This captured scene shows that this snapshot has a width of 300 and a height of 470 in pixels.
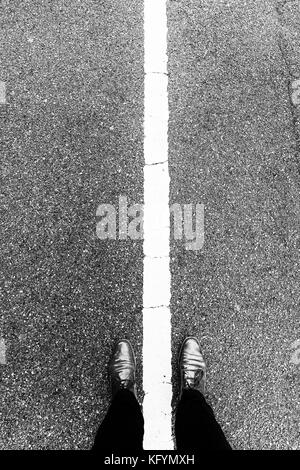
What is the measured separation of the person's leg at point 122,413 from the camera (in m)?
1.96

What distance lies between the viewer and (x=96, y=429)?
7.09ft

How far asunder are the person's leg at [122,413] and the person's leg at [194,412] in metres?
0.21

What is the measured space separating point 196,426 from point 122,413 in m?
0.36

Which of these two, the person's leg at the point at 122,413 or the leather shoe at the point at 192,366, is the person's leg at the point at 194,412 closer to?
the leather shoe at the point at 192,366

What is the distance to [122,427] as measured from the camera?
2.00 metres

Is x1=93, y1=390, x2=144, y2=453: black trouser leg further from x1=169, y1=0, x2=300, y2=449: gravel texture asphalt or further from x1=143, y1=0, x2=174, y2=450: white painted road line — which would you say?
x1=169, y1=0, x2=300, y2=449: gravel texture asphalt

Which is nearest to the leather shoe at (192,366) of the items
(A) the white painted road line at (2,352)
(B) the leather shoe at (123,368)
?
(B) the leather shoe at (123,368)

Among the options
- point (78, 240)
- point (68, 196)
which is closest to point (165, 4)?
point (68, 196)

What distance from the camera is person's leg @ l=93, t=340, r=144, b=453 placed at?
1965mm

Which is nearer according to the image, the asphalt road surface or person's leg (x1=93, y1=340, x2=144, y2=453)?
person's leg (x1=93, y1=340, x2=144, y2=453)

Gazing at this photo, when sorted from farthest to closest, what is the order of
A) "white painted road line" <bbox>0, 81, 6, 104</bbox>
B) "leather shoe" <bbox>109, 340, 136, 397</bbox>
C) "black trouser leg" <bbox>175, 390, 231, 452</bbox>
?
"white painted road line" <bbox>0, 81, 6, 104</bbox>, "leather shoe" <bbox>109, 340, 136, 397</bbox>, "black trouser leg" <bbox>175, 390, 231, 452</bbox>

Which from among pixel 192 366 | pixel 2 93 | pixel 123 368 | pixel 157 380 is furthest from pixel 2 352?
pixel 2 93

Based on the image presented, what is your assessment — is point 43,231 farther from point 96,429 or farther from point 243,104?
point 243,104

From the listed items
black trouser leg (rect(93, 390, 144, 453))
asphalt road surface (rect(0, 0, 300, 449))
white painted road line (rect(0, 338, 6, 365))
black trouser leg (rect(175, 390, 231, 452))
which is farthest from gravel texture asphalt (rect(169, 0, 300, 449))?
white painted road line (rect(0, 338, 6, 365))
